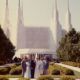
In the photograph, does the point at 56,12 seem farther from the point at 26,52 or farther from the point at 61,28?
the point at 26,52

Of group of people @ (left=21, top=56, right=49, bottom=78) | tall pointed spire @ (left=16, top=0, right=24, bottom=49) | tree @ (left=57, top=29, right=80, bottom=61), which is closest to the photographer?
group of people @ (left=21, top=56, right=49, bottom=78)

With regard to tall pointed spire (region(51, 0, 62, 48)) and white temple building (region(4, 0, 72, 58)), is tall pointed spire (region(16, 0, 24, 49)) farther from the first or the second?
tall pointed spire (region(51, 0, 62, 48))

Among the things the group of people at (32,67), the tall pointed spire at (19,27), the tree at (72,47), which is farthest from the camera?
the tall pointed spire at (19,27)

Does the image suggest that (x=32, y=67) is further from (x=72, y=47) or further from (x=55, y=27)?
(x=55, y=27)

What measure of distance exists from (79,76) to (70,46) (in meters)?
23.3

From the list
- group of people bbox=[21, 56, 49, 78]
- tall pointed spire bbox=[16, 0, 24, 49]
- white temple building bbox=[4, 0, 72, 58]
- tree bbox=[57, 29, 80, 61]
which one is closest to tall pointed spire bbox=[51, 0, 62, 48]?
white temple building bbox=[4, 0, 72, 58]

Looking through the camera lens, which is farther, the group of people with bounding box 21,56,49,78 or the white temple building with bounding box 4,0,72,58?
the white temple building with bounding box 4,0,72,58

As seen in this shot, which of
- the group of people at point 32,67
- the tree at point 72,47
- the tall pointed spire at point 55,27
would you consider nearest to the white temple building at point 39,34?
the tall pointed spire at point 55,27

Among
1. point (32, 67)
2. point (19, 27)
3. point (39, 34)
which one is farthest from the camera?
point (39, 34)

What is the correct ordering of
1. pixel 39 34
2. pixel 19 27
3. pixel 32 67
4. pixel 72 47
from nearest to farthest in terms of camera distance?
pixel 32 67
pixel 72 47
pixel 19 27
pixel 39 34

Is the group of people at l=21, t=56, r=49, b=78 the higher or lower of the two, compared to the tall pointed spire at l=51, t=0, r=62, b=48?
lower

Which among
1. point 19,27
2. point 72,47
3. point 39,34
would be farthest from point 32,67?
point 39,34

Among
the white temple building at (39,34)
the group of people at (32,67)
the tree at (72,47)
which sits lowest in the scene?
the group of people at (32,67)

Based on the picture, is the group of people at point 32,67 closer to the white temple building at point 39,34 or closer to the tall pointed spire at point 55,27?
the white temple building at point 39,34
